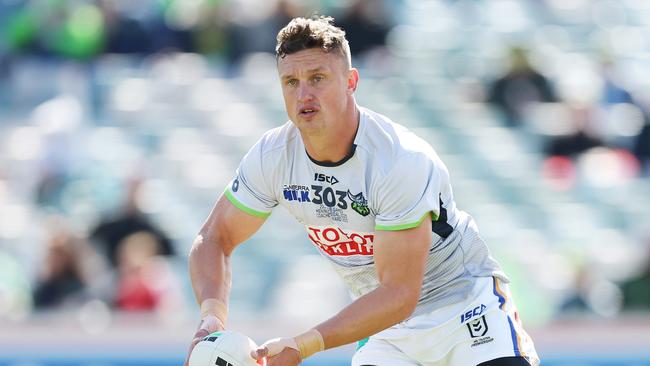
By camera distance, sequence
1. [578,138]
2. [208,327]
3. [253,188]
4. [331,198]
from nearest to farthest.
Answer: [208,327], [331,198], [253,188], [578,138]

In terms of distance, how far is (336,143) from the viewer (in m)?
5.64

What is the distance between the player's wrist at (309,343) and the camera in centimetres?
521

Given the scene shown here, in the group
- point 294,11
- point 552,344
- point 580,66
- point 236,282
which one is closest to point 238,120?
point 294,11

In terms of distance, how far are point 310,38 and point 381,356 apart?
5.41ft

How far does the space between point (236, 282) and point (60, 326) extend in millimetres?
2240

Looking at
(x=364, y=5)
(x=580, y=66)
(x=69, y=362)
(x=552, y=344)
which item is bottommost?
(x=552, y=344)

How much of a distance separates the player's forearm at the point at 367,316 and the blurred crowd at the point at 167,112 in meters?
5.90

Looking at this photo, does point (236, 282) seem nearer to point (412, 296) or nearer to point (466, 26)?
point (466, 26)

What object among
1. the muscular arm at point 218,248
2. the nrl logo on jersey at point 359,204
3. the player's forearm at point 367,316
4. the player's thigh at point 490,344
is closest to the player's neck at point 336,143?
the nrl logo on jersey at point 359,204

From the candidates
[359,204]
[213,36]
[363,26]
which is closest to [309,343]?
[359,204]

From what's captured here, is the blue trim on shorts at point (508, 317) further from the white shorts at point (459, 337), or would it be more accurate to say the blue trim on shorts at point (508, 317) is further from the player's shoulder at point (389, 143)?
the player's shoulder at point (389, 143)

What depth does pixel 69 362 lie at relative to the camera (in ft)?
33.1

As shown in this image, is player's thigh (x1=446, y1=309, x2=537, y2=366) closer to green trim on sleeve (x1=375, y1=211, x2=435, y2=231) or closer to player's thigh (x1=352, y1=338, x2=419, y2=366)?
player's thigh (x1=352, y1=338, x2=419, y2=366)

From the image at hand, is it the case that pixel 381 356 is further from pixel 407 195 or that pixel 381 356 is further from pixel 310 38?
pixel 310 38
